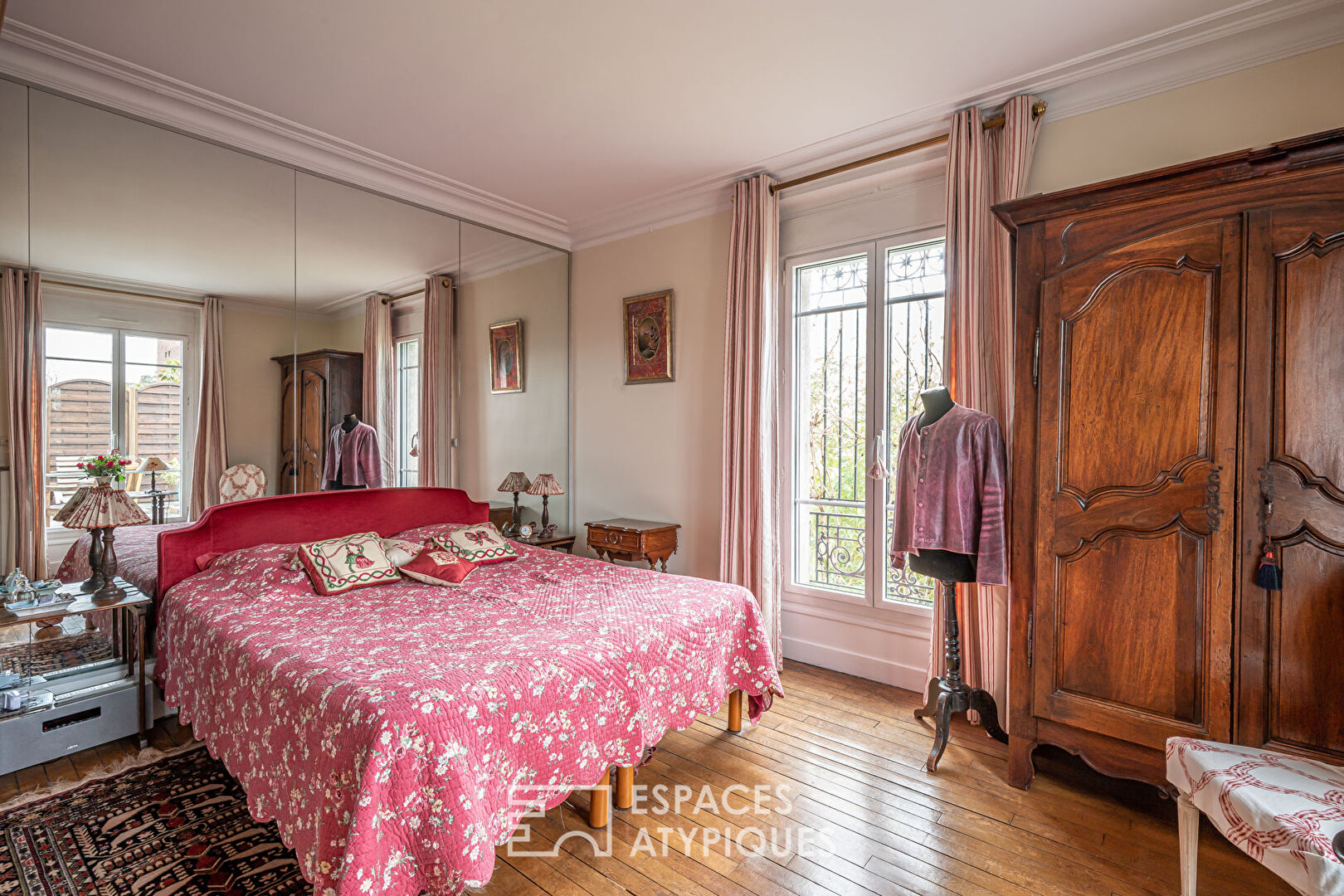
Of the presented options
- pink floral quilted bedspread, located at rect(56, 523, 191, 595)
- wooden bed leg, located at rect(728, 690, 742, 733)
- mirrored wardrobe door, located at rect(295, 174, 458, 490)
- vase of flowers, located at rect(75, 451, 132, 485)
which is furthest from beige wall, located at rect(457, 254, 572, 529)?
wooden bed leg, located at rect(728, 690, 742, 733)

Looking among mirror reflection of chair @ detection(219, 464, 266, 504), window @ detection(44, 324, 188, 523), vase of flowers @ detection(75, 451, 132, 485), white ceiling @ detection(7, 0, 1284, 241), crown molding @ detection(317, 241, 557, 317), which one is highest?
white ceiling @ detection(7, 0, 1284, 241)

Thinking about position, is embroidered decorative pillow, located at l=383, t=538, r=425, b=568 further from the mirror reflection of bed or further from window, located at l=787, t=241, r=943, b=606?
window, located at l=787, t=241, r=943, b=606

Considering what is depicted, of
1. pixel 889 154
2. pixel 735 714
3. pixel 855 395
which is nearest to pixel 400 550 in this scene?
pixel 735 714

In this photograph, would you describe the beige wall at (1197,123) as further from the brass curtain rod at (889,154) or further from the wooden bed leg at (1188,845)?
the wooden bed leg at (1188,845)

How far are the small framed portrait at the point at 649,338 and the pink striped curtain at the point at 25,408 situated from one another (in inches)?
118

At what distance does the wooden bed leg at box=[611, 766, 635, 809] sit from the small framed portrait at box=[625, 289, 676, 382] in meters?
2.62

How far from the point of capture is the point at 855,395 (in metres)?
3.61

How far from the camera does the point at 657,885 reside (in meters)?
1.85

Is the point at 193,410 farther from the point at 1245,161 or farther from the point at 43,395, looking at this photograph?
the point at 1245,161

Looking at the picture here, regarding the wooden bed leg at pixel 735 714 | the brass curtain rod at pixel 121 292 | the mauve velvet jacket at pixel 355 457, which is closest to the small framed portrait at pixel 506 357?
the mauve velvet jacket at pixel 355 457

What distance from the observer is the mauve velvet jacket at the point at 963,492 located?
2.44m

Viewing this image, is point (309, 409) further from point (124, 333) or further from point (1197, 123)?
point (1197, 123)

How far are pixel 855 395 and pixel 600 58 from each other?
216cm

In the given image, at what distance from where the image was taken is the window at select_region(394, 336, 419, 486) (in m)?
3.70
